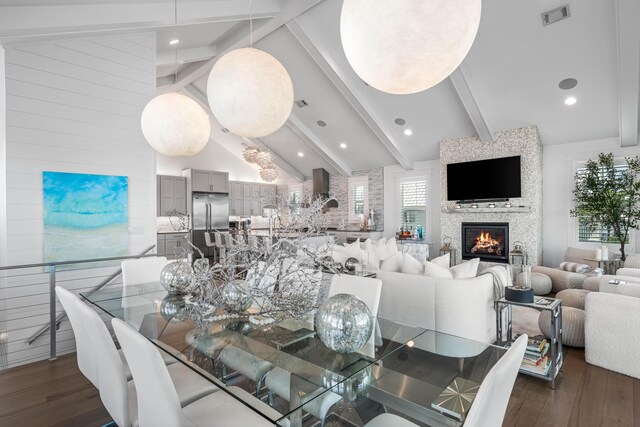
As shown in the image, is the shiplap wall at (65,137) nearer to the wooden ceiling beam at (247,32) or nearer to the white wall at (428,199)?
the wooden ceiling beam at (247,32)

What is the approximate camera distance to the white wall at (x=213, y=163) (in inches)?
361

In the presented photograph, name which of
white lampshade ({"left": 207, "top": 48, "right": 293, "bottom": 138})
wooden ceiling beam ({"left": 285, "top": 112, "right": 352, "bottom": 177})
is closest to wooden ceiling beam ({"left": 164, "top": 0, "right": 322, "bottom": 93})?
wooden ceiling beam ({"left": 285, "top": 112, "right": 352, "bottom": 177})

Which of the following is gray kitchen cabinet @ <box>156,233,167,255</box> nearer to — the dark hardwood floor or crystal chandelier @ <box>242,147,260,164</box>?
crystal chandelier @ <box>242,147,260,164</box>

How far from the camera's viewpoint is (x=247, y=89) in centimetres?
191

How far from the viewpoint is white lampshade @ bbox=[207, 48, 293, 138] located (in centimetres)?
190

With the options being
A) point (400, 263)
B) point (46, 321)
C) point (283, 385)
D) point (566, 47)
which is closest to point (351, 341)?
point (283, 385)

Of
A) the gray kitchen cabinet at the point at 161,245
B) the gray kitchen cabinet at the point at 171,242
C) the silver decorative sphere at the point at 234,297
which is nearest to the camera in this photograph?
the silver decorative sphere at the point at 234,297

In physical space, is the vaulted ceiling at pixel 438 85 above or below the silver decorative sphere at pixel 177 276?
above

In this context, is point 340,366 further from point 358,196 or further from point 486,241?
point 358,196

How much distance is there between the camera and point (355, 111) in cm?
728

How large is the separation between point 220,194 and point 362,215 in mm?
4228

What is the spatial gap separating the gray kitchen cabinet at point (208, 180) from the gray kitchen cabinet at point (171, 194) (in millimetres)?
273

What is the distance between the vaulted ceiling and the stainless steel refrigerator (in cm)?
287

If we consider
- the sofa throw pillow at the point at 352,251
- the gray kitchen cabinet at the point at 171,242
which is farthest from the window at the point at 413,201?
the gray kitchen cabinet at the point at 171,242
